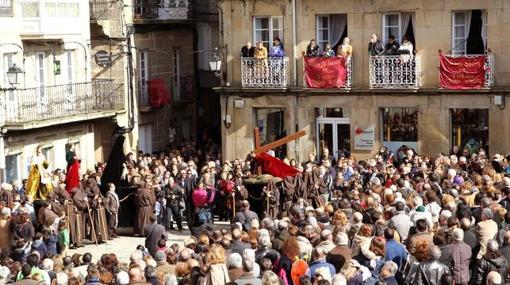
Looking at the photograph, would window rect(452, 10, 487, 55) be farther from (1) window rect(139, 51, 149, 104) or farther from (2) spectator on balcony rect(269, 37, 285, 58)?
(1) window rect(139, 51, 149, 104)

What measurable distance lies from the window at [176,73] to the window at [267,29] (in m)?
5.97

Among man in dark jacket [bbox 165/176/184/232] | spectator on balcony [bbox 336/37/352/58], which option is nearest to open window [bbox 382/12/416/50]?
spectator on balcony [bbox 336/37/352/58]

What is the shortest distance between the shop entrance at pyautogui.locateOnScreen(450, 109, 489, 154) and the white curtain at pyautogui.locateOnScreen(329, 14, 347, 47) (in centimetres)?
415

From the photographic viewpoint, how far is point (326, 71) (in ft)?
134

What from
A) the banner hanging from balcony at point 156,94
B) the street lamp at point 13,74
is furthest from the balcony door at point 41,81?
the banner hanging from balcony at point 156,94

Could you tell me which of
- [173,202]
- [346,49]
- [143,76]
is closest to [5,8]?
[143,76]

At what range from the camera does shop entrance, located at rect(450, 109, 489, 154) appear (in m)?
39.4

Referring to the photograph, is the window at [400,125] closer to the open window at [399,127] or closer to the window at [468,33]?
the open window at [399,127]

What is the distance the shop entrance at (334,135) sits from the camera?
41.3 metres

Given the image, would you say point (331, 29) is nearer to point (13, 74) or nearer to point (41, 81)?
point (41, 81)

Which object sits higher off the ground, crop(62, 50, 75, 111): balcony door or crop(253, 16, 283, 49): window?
crop(253, 16, 283, 49): window

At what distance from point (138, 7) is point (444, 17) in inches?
422

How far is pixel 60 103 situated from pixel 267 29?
6587 millimetres

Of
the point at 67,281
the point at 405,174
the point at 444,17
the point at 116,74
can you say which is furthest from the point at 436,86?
the point at 67,281
